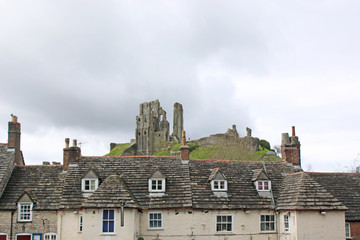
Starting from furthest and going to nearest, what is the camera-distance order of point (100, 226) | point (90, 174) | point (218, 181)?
1. point (218, 181)
2. point (90, 174)
3. point (100, 226)

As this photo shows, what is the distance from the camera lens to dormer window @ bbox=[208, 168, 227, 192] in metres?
33.3

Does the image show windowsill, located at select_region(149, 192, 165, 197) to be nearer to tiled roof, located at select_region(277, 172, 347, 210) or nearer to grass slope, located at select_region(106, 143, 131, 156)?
tiled roof, located at select_region(277, 172, 347, 210)

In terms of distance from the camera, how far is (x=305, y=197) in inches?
1204

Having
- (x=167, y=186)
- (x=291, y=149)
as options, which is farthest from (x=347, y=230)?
(x=167, y=186)

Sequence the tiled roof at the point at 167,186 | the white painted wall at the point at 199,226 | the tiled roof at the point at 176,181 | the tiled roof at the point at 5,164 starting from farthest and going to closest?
1. the tiled roof at the point at 5,164
2. the tiled roof at the point at 176,181
3. the white painted wall at the point at 199,226
4. the tiled roof at the point at 167,186

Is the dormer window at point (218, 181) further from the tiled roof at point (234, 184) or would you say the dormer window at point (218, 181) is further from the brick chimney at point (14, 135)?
the brick chimney at point (14, 135)

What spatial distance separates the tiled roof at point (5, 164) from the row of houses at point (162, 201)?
77mm

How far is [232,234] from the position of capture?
1257 inches

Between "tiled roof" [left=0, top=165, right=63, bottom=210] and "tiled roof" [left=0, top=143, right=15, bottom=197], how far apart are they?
17.6 inches

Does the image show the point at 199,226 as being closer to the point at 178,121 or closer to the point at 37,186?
the point at 37,186

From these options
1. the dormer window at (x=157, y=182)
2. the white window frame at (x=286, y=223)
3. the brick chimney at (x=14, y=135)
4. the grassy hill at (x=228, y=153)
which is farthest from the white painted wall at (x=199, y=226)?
the grassy hill at (x=228, y=153)

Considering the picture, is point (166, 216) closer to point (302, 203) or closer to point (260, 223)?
point (260, 223)

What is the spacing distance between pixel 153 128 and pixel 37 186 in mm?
86812

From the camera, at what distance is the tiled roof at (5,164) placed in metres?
33.1
